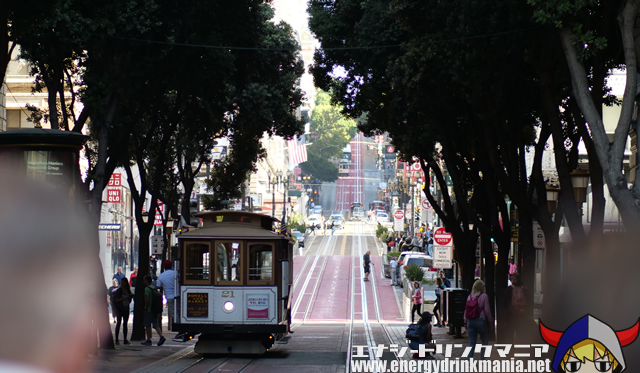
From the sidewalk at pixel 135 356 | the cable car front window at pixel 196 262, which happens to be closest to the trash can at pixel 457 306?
the sidewalk at pixel 135 356

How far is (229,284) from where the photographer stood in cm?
1998

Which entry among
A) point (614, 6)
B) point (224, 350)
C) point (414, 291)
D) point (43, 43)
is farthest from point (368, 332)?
point (614, 6)

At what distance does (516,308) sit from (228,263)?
634 cm

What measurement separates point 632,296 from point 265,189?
303 ft

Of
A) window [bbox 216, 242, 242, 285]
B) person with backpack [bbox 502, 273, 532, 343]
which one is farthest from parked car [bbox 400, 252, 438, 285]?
window [bbox 216, 242, 242, 285]

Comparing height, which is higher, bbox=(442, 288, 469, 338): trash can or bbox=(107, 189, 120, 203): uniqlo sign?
bbox=(107, 189, 120, 203): uniqlo sign

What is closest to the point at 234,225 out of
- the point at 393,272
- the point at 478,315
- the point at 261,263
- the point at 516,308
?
the point at 261,263

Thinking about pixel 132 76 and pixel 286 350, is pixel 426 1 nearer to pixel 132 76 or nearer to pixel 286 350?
pixel 132 76

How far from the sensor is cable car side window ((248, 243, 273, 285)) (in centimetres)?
2006

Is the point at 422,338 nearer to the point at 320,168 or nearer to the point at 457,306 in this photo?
the point at 457,306

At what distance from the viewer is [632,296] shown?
14.3 meters

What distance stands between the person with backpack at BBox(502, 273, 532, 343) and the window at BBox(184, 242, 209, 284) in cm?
652

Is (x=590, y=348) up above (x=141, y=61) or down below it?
below

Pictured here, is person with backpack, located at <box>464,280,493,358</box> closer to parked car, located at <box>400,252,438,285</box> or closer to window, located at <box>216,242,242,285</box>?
window, located at <box>216,242,242,285</box>
